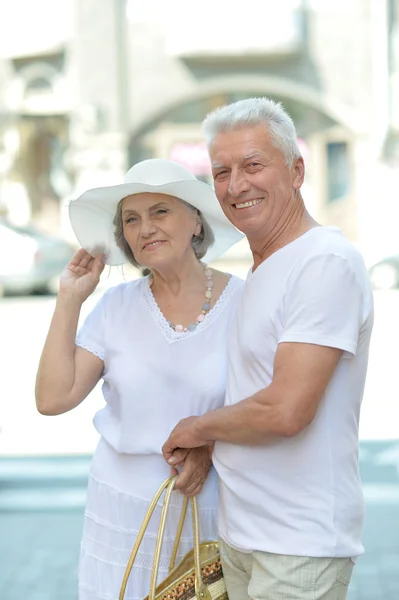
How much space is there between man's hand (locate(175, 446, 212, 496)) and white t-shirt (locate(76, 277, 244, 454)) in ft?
0.42

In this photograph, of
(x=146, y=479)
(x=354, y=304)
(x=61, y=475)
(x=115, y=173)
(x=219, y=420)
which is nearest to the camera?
(x=354, y=304)

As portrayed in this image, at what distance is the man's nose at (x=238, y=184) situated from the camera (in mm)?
1884

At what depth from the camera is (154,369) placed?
2.28 m

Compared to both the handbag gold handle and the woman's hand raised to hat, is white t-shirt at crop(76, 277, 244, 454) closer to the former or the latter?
the woman's hand raised to hat

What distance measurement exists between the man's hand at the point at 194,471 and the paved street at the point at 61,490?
6.55 ft

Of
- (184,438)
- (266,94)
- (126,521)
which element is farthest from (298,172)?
(266,94)

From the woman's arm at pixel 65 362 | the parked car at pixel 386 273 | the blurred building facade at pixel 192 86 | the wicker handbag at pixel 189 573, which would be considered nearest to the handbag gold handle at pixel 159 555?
the wicker handbag at pixel 189 573

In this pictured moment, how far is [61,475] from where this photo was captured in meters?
5.57

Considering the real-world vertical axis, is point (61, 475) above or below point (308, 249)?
below

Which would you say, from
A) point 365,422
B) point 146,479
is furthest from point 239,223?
point 365,422

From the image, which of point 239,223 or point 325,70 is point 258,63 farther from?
point 239,223

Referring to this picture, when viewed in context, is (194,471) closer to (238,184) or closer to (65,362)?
(65,362)

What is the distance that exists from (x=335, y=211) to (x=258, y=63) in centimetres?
348

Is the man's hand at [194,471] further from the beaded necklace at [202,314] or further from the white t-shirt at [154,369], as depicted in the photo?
the beaded necklace at [202,314]
